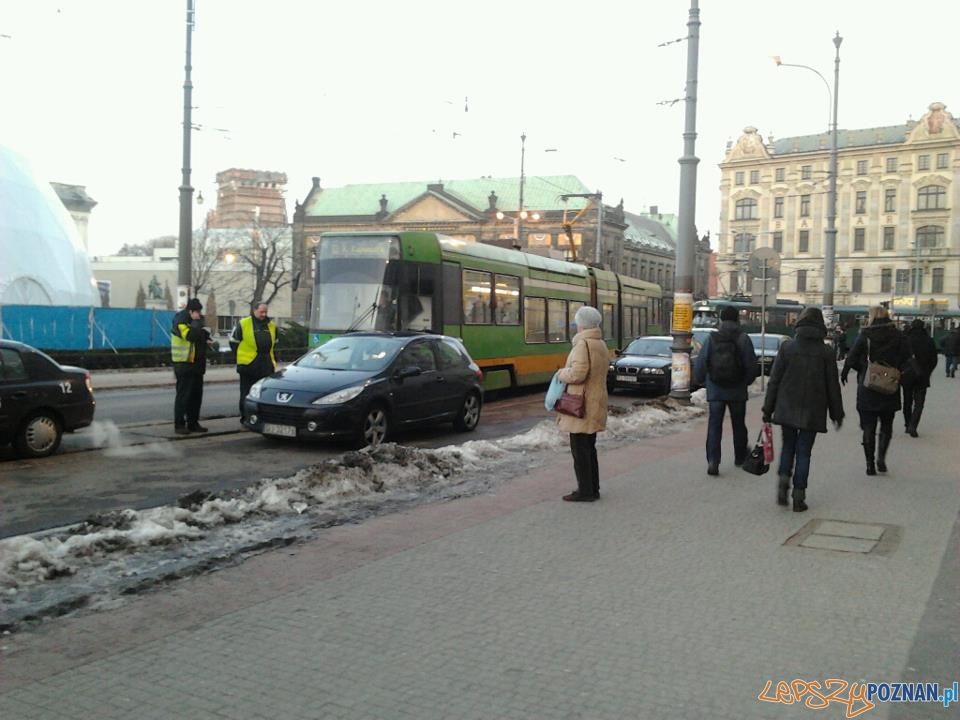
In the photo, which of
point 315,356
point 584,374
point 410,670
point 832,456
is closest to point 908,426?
point 832,456

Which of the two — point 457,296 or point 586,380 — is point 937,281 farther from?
point 586,380

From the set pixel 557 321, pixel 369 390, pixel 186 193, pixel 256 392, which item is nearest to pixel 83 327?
pixel 186 193

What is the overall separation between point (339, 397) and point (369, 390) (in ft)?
1.51

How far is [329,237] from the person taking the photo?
58.1 feet

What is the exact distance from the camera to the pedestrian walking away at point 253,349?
13247 millimetres

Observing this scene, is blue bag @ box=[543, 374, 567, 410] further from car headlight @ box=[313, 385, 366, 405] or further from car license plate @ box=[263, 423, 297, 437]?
car license plate @ box=[263, 423, 297, 437]

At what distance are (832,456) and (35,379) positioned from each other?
9385 mm

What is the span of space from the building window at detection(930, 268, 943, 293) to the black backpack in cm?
9002

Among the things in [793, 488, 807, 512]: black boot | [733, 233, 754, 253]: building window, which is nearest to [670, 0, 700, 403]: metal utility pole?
[793, 488, 807, 512]: black boot

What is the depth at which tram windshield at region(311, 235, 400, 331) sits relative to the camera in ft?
56.0

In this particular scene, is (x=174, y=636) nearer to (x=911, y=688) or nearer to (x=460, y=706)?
(x=460, y=706)

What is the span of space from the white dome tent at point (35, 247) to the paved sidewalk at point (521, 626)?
4076 centimetres

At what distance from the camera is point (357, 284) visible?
1725cm

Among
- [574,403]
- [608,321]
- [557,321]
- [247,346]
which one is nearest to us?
[574,403]
